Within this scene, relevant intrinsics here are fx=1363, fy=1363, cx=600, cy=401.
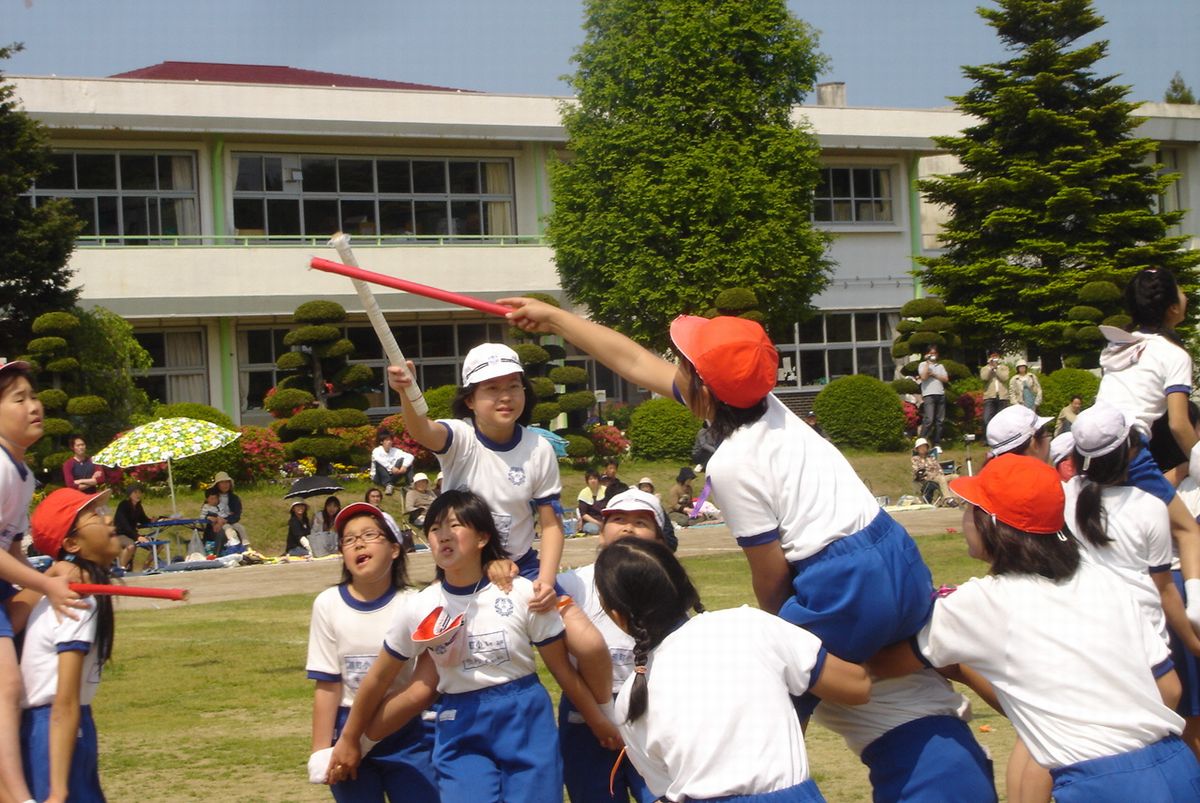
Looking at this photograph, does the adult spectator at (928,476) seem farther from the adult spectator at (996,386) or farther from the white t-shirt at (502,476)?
the white t-shirt at (502,476)

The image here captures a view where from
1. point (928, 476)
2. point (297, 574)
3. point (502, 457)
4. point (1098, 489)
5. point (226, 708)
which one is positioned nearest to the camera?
point (1098, 489)

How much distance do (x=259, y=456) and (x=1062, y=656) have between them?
23.9 m

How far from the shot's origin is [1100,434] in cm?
522

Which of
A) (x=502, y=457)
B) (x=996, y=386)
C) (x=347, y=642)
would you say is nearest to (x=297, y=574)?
(x=502, y=457)

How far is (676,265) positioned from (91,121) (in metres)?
14.2

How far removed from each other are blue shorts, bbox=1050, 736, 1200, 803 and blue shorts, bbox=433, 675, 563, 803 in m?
1.90

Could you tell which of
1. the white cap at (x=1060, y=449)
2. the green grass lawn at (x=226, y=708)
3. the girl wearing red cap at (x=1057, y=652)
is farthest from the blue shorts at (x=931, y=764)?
the green grass lawn at (x=226, y=708)

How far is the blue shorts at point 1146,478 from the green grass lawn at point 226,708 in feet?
6.85

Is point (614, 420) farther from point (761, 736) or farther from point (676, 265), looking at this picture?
point (761, 736)

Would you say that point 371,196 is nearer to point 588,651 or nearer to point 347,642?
point 347,642

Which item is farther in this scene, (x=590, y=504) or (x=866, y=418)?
(x=866, y=418)

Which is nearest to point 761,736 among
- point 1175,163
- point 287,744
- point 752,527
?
point 752,527

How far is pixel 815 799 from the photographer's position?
361cm

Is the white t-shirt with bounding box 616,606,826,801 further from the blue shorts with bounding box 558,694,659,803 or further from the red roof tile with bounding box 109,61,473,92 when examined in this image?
the red roof tile with bounding box 109,61,473,92
